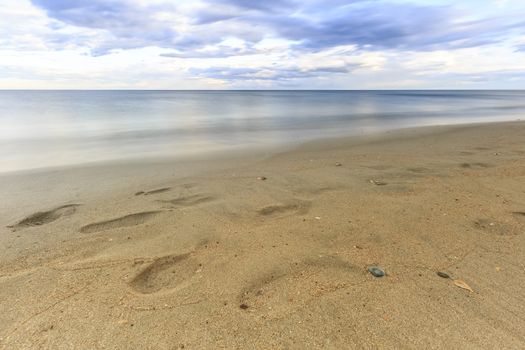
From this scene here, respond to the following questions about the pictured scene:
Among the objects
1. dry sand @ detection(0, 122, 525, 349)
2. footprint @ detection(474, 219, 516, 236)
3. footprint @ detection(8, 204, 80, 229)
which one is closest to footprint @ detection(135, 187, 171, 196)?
dry sand @ detection(0, 122, 525, 349)

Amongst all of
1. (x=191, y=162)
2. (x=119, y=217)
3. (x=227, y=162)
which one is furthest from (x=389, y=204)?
(x=191, y=162)

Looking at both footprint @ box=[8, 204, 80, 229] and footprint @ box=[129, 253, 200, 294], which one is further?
footprint @ box=[8, 204, 80, 229]

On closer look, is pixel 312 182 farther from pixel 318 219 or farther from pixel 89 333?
pixel 89 333

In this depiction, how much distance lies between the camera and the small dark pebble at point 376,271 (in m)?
3.18

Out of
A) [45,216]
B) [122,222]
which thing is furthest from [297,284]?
[45,216]

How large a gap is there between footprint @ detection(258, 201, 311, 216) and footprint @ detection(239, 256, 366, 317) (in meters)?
1.36

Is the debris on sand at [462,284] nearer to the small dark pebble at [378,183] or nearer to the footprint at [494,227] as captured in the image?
the footprint at [494,227]

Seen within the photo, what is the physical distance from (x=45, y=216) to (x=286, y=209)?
11.6 feet

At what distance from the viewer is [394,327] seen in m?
2.51

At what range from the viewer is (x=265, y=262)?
3.42 metres

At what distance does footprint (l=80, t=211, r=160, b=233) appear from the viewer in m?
4.29

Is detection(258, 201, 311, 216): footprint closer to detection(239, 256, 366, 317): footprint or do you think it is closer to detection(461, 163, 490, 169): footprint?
detection(239, 256, 366, 317): footprint

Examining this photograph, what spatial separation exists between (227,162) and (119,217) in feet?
14.5

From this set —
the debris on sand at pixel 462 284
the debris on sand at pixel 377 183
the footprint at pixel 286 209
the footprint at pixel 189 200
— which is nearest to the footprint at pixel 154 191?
the footprint at pixel 189 200
